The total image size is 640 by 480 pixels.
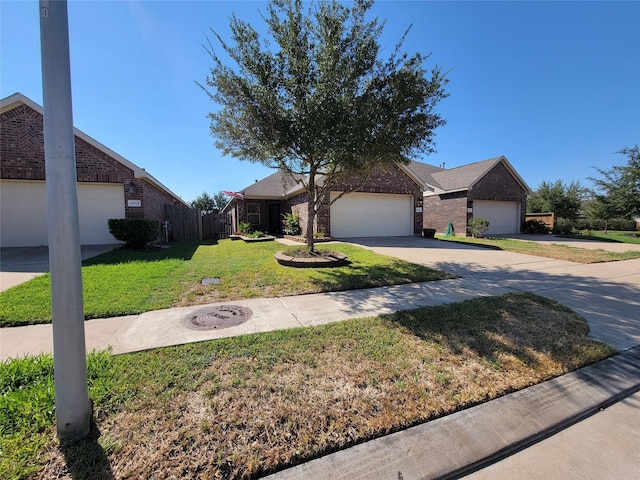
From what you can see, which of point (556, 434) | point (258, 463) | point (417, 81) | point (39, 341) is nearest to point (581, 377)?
point (556, 434)

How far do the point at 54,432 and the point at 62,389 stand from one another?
364mm

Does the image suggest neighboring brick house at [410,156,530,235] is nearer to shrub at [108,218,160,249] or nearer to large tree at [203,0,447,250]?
large tree at [203,0,447,250]

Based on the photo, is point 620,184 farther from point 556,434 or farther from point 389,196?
point 556,434

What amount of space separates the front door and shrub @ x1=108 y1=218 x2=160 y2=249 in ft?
32.2

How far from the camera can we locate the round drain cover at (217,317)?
3718 mm

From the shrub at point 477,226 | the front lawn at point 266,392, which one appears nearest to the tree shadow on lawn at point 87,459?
the front lawn at point 266,392

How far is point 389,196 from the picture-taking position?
16.0 meters

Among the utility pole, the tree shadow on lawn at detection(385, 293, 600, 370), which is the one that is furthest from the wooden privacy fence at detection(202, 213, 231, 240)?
the utility pole

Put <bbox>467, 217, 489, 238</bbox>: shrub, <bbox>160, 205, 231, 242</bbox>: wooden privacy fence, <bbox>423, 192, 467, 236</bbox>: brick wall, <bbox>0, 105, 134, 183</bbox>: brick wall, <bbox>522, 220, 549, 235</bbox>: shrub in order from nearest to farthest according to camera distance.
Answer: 1. <bbox>0, 105, 134, 183</bbox>: brick wall
2. <bbox>160, 205, 231, 242</bbox>: wooden privacy fence
3. <bbox>467, 217, 489, 238</bbox>: shrub
4. <bbox>423, 192, 467, 236</bbox>: brick wall
5. <bbox>522, 220, 549, 235</bbox>: shrub

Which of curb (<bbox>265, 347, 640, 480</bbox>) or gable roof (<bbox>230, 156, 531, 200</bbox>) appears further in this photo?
gable roof (<bbox>230, 156, 531, 200</bbox>)

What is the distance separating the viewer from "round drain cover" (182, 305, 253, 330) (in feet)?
12.2

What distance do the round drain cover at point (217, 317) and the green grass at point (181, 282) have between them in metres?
0.52

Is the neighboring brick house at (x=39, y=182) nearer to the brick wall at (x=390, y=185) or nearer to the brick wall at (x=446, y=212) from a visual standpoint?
the brick wall at (x=390, y=185)

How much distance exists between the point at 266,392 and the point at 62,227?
1892 millimetres
